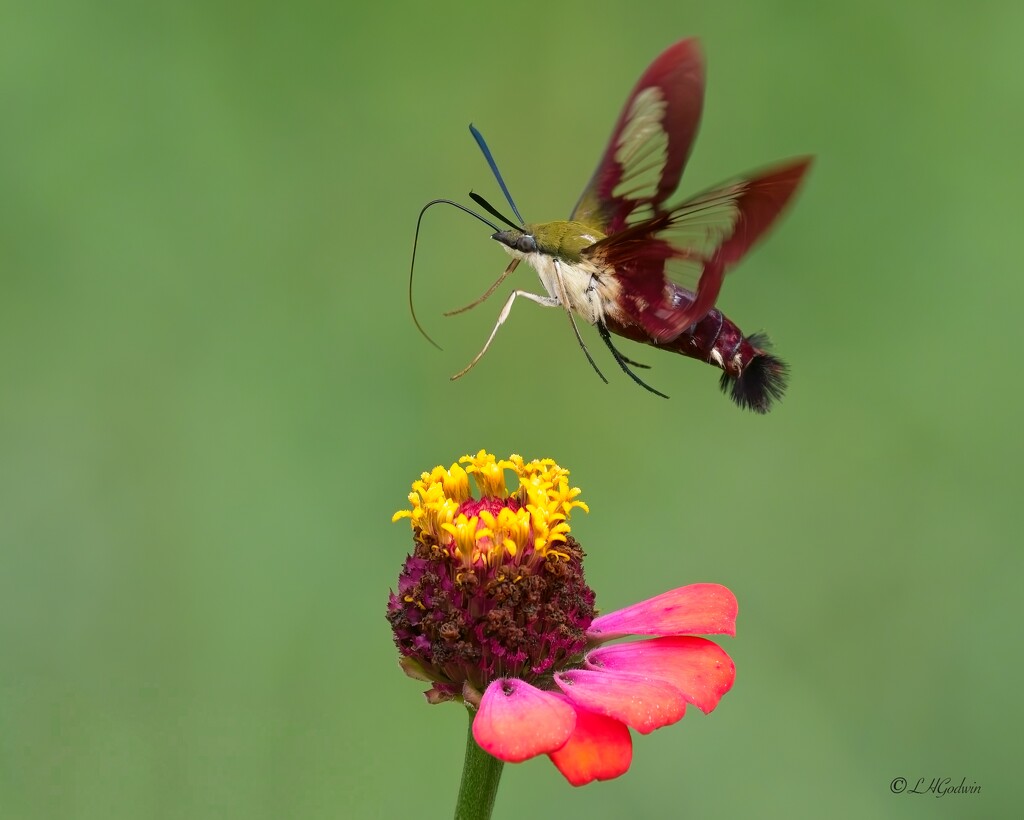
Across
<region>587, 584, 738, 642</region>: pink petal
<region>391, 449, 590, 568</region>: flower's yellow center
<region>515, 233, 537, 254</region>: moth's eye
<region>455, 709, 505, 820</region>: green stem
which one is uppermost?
<region>515, 233, 537, 254</region>: moth's eye

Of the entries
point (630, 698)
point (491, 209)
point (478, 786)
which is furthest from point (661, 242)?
point (478, 786)

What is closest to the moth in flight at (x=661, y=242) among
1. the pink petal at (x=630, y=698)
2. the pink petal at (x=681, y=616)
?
the pink petal at (x=681, y=616)

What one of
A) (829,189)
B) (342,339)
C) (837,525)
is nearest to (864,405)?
(837,525)

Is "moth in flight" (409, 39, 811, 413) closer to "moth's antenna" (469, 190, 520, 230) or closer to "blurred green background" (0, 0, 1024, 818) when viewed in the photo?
"moth's antenna" (469, 190, 520, 230)

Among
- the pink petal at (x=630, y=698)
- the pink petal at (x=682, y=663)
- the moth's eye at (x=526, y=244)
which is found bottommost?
the pink petal at (x=630, y=698)

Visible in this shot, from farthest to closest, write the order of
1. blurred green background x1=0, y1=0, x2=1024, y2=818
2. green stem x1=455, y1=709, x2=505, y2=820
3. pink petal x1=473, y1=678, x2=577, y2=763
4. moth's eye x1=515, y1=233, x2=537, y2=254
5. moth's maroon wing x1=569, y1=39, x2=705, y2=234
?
blurred green background x1=0, y1=0, x2=1024, y2=818 → moth's maroon wing x1=569, y1=39, x2=705, y2=234 → moth's eye x1=515, y1=233, x2=537, y2=254 → green stem x1=455, y1=709, x2=505, y2=820 → pink petal x1=473, y1=678, x2=577, y2=763

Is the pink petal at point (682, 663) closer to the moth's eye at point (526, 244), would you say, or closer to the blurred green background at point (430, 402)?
the moth's eye at point (526, 244)

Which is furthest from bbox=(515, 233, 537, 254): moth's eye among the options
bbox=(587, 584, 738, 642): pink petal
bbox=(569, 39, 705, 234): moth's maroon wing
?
bbox=(587, 584, 738, 642): pink petal

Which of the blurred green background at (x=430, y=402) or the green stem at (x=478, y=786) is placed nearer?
the green stem at (x=478, y=786)
